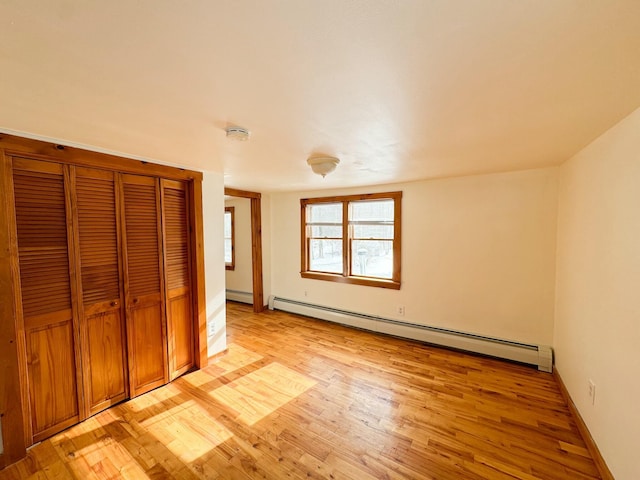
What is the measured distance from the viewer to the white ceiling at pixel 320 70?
29.6 inches

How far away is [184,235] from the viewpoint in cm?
281

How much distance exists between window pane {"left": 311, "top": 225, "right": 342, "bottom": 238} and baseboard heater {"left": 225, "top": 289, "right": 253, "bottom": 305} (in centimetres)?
198

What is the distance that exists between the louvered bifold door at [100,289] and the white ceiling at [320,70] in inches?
16.5

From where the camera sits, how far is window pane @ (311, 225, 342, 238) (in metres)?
4.43

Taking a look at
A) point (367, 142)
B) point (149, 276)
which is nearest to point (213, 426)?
point (149, 276)

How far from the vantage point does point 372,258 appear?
13.4 feet

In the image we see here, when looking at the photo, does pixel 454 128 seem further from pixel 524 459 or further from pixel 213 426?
pixel 213 426

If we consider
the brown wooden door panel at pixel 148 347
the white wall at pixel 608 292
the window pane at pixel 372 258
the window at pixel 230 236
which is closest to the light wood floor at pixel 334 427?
the brown wooden door panel at pixel 148 347

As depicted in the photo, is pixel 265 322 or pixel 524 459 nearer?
pixel 524 459

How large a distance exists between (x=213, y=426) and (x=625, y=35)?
3.07m

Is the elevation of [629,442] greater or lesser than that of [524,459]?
greater

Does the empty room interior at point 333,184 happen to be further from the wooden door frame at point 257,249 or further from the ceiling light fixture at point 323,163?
the wooden door frame at point 257,249

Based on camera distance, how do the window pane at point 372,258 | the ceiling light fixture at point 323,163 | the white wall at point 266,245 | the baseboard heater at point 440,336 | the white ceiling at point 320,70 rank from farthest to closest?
the white wall at point 266,245 < the window pane at point 372,258 < the baseboard heater at point 440,336 < the ceiling light fixture at point 323,163 < the white ceiling at point 320,70

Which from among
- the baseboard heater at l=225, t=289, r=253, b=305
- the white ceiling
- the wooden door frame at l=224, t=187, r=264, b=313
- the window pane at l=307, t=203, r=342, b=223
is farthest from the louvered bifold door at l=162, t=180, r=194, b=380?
the baseboard heater at l=225, t=289, r=253, b=305
